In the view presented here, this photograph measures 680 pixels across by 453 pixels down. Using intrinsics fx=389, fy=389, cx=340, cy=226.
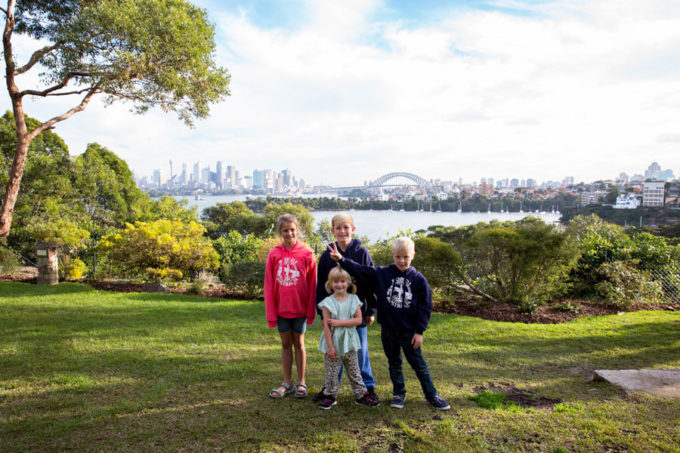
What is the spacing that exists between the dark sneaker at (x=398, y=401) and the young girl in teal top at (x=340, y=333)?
15cm

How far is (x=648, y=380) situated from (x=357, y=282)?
3107 mm

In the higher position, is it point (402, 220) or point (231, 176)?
point (231, 176)

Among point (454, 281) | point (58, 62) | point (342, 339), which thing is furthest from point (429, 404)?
point (58, 62)

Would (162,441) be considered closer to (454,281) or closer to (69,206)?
(454,281)

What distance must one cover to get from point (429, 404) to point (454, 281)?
4.59m

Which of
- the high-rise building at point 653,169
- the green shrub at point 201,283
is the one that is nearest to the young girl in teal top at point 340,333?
the green shrub at point 201,283

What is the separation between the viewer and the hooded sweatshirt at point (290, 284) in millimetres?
3414

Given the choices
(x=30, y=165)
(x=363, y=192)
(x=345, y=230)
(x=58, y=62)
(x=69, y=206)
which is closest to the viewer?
(x=345, y=230)

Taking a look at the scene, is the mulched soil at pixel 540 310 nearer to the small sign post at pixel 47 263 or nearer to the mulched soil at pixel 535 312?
the mulched soil at pixel 535 312

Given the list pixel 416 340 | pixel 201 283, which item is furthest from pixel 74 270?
pixel 416 340

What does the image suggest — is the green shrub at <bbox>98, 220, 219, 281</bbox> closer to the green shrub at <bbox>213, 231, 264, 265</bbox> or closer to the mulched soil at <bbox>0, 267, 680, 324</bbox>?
the mulched soil at <bbox>0, 267, 680, 324</bbox>

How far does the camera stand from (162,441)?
275 cm

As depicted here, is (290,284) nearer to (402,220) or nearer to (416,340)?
(416,340)

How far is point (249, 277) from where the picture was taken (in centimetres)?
845
